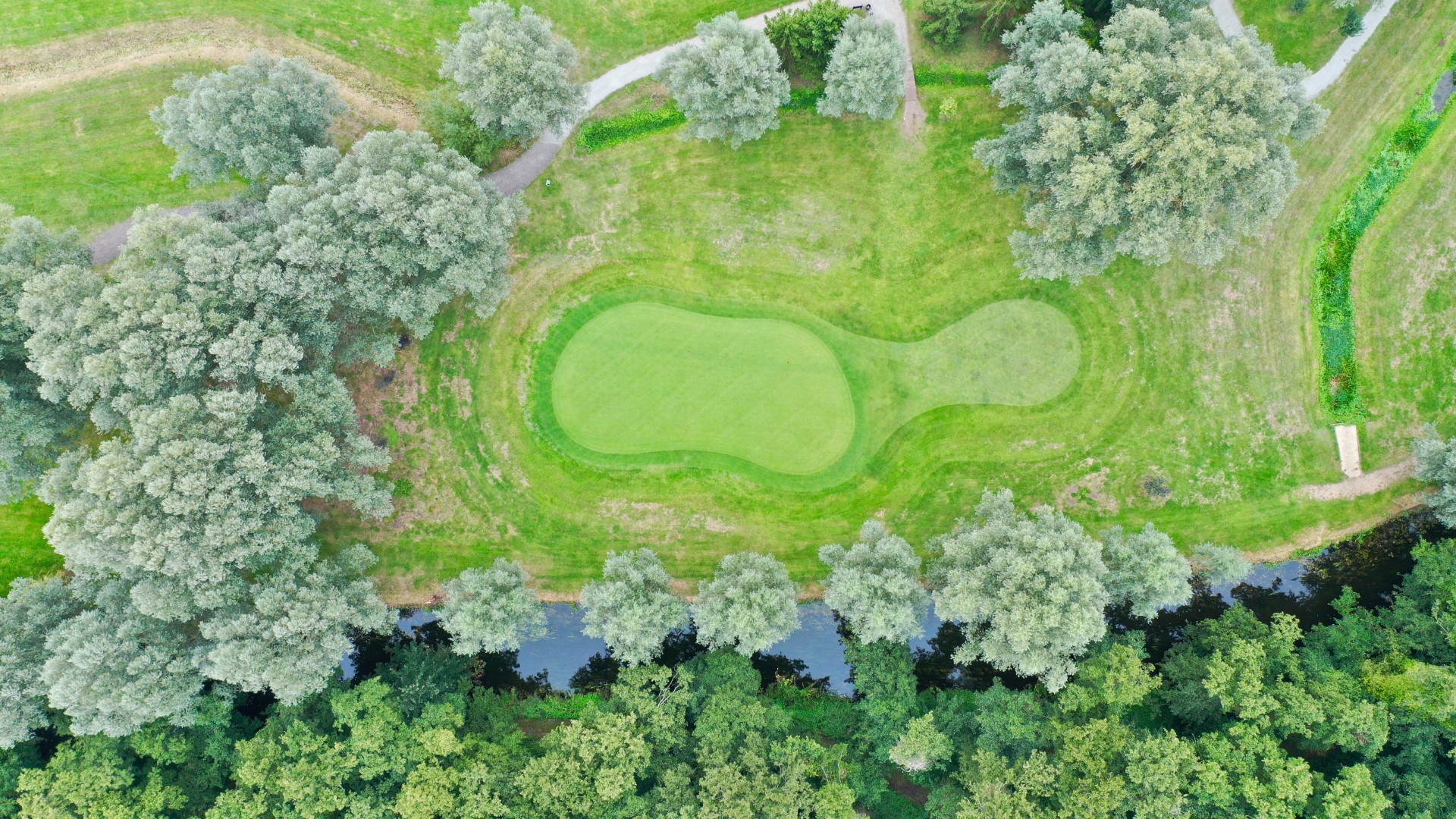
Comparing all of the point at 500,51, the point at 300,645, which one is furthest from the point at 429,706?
the point at 500,51

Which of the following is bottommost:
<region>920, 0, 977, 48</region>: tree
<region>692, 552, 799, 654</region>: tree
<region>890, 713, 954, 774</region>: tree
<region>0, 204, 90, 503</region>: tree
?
<region>890, 713, 954, 774</region>: tree

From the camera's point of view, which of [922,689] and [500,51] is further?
[922,689]

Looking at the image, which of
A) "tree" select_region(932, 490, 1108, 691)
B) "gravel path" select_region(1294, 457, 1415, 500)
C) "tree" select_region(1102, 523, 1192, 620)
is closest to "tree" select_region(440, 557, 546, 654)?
"tree" select_region(932, 490, 1108, 691)

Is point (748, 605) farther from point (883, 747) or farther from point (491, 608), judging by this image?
point (491, 608)

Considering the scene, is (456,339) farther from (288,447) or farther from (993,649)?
(993,649)

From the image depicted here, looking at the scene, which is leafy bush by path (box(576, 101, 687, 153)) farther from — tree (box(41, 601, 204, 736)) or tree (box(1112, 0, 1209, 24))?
tree (box(41, 601, 204, 736))

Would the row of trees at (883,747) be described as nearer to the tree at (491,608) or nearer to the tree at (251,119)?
the tree at (491,608)

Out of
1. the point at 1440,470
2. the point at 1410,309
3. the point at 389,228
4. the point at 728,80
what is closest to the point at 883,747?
the point at 1440,470
